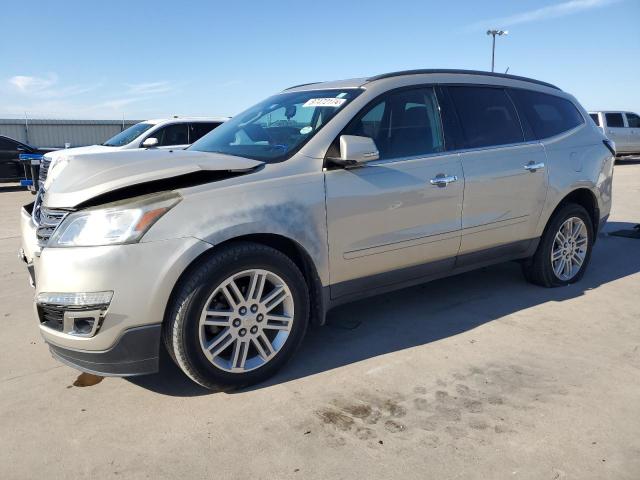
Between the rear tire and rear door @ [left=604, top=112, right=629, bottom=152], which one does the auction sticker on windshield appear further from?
rear door @ [left=604, top=112, right=629, bottom=152]

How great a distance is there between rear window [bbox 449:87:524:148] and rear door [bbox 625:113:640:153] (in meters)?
18.7

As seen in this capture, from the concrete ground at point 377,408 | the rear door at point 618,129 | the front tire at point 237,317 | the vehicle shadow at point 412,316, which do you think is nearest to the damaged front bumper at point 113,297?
the front tire at point 237,317

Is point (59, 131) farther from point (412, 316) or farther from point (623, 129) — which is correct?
point (412, 316)

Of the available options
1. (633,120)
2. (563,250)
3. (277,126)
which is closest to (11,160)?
(277,126)

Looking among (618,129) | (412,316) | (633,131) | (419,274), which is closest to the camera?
(419,274)

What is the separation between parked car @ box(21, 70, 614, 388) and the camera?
2686 mm

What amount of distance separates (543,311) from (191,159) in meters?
2.95

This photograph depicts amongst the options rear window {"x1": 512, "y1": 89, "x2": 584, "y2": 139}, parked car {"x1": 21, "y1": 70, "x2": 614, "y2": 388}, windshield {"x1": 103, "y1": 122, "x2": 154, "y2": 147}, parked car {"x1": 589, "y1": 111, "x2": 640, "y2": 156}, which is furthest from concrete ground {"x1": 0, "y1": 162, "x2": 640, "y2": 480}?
parked car {"x1": 589, "y1": 111, "x2": 640, "y2": 156}

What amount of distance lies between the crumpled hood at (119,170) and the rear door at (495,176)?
1.71m

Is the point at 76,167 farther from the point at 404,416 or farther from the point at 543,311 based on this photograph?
the point at 543,311

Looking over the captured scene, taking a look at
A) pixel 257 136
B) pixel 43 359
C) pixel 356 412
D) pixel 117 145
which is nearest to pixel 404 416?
pixel 356 412

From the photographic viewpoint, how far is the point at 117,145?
34.2ft

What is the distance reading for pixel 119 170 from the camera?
2.84 metres

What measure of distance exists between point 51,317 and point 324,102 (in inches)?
84.4
